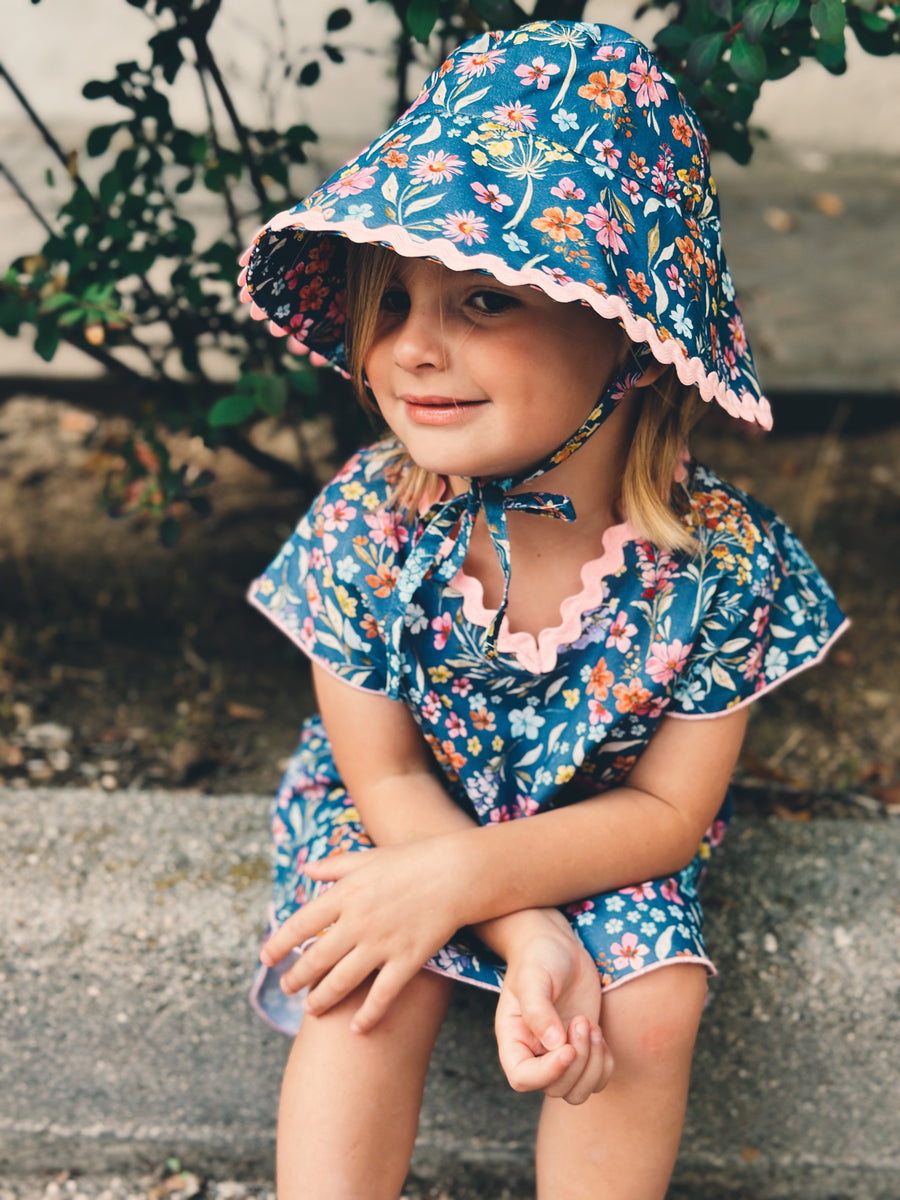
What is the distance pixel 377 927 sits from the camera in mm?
1380

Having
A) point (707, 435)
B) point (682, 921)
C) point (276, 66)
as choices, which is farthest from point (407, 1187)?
point (276, 66)

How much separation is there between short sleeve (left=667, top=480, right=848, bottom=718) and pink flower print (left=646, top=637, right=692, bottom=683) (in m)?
0.03

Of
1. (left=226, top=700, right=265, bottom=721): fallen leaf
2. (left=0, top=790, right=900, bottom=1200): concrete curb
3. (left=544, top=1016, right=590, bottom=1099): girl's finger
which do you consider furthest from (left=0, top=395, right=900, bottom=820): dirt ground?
(left=544, top=1016, right=590, bottom=1099): girl's finger

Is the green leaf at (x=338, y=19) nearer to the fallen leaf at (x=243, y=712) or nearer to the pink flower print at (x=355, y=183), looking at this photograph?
the pink flower print at (x=355, y=183)

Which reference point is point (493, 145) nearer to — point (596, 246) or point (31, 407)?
point (596, 246)

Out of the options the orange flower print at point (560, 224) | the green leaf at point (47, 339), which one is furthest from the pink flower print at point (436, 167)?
the green leaf at point (47, 339)

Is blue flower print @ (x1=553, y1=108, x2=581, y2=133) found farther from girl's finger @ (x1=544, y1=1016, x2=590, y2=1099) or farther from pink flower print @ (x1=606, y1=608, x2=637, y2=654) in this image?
girl's finger @ (x1=544, y1=1016, x2=590, y2=1099)

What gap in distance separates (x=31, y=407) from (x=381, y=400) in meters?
1.93

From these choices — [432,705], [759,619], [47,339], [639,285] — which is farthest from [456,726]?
[47,339]

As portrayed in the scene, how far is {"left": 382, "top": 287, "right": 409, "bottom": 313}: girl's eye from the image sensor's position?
1.33 meters

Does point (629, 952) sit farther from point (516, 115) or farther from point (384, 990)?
point (516, 115)

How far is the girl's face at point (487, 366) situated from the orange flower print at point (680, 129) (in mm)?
217

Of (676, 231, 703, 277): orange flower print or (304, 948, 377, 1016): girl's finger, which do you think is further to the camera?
(304, 948, 377, 1016): girl's finger

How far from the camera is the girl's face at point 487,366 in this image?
1246 mm
